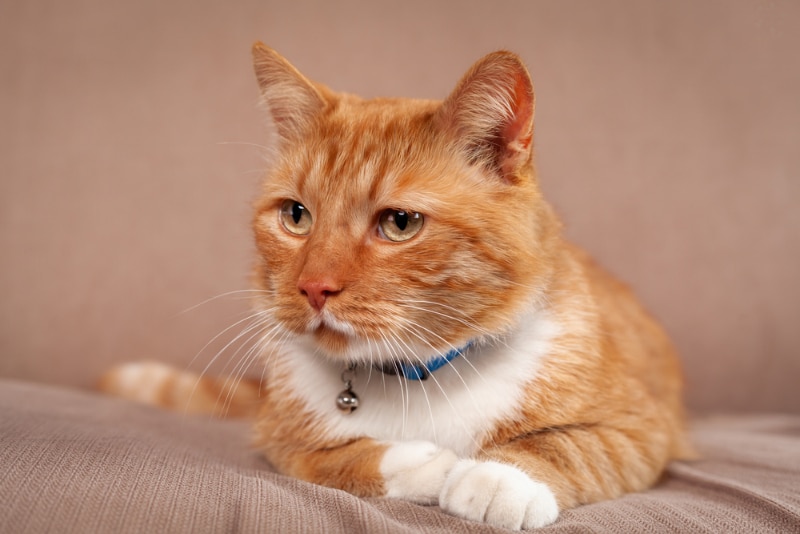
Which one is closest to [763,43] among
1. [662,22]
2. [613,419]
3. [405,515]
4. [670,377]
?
[662,22]

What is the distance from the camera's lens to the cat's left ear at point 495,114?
1.51 meters

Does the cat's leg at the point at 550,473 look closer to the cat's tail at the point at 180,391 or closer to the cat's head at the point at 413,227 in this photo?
the cat's head at the point at 413,227

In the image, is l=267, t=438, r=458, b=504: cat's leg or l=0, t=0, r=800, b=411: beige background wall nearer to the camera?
l=267, t=438, r=458, b=504: cat's leg

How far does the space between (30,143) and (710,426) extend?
2850 mm

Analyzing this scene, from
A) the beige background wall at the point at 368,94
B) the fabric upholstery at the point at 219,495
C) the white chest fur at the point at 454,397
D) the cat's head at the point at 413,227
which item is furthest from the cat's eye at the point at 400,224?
the beige background wall at the point at 368,94

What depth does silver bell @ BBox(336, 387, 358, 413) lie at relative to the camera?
1652 millimetres

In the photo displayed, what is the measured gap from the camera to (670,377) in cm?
224

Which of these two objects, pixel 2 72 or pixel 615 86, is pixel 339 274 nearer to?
pixel 615 86

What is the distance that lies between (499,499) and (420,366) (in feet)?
1.24

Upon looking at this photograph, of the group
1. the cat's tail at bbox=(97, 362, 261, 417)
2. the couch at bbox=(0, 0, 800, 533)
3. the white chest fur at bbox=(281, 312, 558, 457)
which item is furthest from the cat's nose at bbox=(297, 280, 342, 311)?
the couch at bbox=(0, 0, 800, 533)

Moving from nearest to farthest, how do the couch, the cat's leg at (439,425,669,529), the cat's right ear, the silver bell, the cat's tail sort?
the cat's leg at (439,425,669,529) → the silver bell → the cat's right ear → the cat's tail → the couch

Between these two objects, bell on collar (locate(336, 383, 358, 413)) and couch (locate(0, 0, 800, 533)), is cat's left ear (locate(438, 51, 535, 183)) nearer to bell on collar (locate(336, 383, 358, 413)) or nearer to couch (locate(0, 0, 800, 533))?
bell on collar (locate(336, 383, 358, 413))

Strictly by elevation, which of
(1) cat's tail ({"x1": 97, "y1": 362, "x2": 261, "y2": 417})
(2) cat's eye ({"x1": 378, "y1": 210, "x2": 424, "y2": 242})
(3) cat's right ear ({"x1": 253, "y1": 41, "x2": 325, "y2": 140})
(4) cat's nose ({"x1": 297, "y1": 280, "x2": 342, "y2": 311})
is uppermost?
(3) cat's right ear ({"x1": 253, "y1": 41, "x2": 325, "y2": 140})

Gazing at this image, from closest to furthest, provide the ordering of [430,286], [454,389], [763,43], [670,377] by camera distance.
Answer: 1. [430,286]
2. [454,389]
3. [670,377]
4. [763,43]
